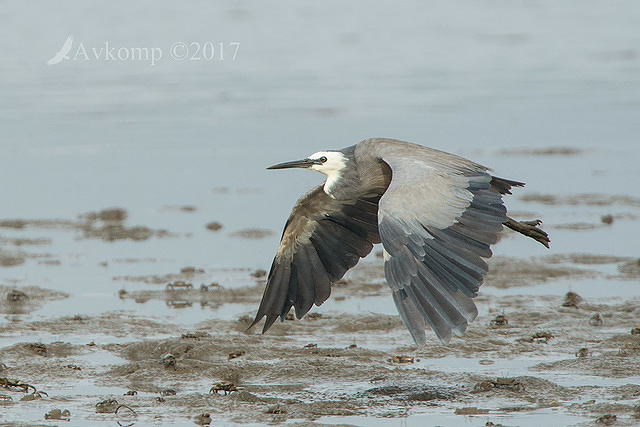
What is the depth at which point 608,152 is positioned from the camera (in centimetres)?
1532

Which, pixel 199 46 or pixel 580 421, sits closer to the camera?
pixel 580 421

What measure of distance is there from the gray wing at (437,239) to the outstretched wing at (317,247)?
97 centimetres

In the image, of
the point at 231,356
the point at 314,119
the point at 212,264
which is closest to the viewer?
A: the point at 231,356

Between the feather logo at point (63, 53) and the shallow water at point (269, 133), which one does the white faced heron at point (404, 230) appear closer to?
the shallow water at point (269, 133)

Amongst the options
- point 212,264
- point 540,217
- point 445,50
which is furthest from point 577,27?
point 212,264

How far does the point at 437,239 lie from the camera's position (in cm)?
688

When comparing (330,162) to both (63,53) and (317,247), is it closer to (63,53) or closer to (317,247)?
(317,247)

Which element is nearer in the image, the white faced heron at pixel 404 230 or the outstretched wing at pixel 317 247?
the white faced heron at pixel 404 230

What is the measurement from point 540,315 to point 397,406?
241cm

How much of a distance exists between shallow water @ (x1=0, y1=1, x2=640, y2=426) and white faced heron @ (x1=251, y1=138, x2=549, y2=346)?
0.55 m

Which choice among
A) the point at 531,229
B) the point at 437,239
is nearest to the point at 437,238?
the point at 437,239

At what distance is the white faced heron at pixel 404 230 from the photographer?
6.54 meters

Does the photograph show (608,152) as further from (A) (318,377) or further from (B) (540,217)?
(A) (318,377)

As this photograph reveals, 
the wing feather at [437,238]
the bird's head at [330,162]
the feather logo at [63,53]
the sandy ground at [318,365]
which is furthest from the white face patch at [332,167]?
the feather logo at [63,53]
